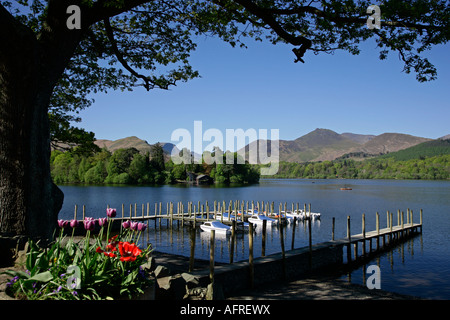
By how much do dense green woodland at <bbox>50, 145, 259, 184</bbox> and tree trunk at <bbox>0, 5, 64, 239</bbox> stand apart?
317ft

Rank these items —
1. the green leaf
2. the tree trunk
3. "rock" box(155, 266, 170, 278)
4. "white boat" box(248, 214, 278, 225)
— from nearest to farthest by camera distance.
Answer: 1. the green leaf
2. "rock" box(155, 266, 170, 278)
3. the tree trunk
4. "white boat" box(248, 214, 278, 225)

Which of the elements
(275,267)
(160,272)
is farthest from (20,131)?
(275,267)

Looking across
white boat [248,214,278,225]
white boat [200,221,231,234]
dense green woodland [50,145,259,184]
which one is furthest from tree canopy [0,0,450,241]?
dense green woodland [50,145,259,184]

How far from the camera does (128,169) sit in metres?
108

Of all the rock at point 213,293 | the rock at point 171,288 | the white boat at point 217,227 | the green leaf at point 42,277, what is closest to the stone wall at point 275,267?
the rock at point 213,293

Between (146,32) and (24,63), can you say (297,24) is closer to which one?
(146,32)

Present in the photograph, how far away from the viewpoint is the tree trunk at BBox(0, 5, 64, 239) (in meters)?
7.59

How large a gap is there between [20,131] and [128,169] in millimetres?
103702

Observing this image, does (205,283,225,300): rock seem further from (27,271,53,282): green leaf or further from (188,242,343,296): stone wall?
(27,271,53,282): green leaf

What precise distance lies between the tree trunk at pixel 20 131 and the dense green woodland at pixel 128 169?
96719mm

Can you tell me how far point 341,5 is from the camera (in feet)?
31.9

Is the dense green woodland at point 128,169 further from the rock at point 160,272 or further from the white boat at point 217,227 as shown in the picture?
the rock at point 160,272

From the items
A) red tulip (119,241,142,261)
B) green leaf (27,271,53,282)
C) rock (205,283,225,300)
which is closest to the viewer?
green leaf (27,271,53,282)
